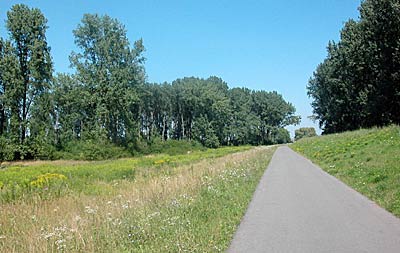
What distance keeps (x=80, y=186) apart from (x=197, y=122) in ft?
255

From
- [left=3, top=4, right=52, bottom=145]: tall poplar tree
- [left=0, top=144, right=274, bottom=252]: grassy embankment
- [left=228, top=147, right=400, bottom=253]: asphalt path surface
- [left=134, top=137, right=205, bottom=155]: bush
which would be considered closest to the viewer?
[left=228, top=147, right=400, bottom=253]: asphalt path surface

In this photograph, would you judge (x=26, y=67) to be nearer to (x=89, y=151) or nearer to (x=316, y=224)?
(x=89, y=151)

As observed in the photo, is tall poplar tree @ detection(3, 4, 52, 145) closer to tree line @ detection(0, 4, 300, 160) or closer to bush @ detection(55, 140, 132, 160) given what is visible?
tree line @ detection(0, 4, 300, 160)

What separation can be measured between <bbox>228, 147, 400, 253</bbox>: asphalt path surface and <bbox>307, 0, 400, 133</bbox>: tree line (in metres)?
33.5

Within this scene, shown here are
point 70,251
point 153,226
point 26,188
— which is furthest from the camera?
point 26,188

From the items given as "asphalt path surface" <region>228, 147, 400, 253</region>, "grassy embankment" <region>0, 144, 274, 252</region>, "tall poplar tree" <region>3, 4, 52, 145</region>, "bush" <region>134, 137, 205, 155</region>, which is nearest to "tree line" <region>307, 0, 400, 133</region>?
"bush" <region>134, 137, 205, 155</region>

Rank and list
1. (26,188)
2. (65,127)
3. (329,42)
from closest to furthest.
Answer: (26,188)
(65,127)
(329,42)

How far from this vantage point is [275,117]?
126 meters

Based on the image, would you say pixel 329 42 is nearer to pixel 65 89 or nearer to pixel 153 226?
pixel 65 89

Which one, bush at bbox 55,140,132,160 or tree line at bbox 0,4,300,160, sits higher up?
tree line at bbox 0,4,300,160

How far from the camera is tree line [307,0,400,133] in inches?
1563

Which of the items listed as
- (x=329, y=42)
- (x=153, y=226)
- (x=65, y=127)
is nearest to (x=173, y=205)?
(x=153, y=226)

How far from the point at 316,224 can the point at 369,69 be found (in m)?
46.4

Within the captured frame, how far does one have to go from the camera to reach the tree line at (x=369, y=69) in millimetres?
39688
